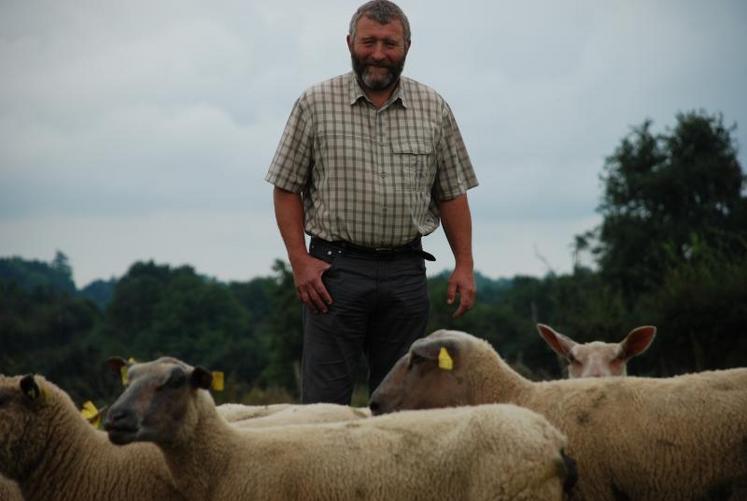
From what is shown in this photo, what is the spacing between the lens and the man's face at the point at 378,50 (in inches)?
352

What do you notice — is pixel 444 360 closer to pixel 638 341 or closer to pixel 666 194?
pixel 638 341

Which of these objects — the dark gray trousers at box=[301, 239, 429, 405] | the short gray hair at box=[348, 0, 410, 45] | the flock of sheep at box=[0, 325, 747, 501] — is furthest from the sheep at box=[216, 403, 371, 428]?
the short gray hair at box=[348, 0, 410, 45]

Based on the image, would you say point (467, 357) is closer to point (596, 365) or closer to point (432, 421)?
point (432, 421)

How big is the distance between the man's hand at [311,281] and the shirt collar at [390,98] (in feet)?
4.15

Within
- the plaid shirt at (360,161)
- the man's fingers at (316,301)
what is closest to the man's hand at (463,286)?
the plaid shirt at (360,161)

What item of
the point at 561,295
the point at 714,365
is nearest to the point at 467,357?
the point at 714,365

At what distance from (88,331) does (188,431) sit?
75594mm

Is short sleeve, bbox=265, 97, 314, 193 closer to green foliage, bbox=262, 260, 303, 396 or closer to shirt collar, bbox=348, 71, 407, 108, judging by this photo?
shirt collar, bbox=348, 71, 407, 108

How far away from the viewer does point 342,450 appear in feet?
24.6

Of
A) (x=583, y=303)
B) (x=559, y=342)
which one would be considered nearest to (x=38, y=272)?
(x=583, y=303)

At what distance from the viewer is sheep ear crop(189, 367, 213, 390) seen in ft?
24.7

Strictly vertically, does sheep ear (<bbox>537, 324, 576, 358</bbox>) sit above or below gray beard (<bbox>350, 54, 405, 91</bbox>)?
below

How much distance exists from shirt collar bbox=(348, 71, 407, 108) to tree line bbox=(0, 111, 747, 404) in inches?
865

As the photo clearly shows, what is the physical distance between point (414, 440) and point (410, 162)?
2513 millimetres
